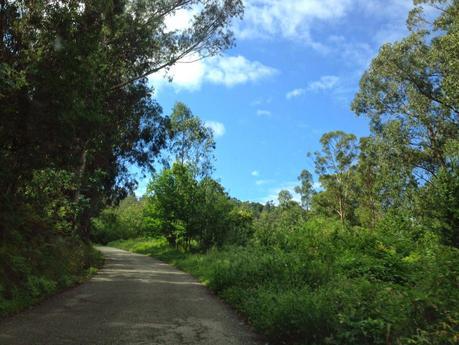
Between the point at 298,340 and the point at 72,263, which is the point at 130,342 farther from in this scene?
the point at 72,263

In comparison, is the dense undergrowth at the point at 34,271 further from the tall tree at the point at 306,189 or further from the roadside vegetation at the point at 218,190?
the tall tree at the point at 306,189

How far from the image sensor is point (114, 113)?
20.3m

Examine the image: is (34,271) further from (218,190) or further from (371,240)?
(218,190)

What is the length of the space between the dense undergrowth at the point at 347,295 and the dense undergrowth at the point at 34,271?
4.96 meters

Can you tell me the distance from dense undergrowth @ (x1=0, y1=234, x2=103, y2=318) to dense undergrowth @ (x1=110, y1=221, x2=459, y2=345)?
4.96 metres

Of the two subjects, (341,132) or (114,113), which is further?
(341,132)

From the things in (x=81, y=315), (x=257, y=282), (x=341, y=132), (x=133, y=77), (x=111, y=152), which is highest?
(x=341, y=132)

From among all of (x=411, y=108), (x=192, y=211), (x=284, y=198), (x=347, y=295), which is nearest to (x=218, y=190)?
(x=192, y=211)

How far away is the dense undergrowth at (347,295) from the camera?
5.93 meters

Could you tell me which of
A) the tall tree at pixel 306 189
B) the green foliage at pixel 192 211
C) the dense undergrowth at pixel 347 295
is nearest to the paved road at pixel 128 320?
the dense undergrowth at pixel 347 295

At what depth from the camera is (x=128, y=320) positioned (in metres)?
9.60

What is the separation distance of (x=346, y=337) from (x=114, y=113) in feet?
53.8

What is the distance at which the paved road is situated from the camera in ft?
26.2

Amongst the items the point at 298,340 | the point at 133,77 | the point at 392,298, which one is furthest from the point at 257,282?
the point at 133,77
